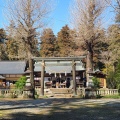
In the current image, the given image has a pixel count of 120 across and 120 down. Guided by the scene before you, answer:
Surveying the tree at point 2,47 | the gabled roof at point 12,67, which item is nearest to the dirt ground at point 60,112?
Answer: the gabled roof at point 12,67

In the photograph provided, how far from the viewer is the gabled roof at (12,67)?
120 feet

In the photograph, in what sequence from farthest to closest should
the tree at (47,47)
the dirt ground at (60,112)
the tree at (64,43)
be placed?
the tree at (47,47)
the tree at (64,43)
the dirt ground at (60,112)

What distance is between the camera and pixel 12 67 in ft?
123

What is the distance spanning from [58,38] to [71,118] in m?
37.1

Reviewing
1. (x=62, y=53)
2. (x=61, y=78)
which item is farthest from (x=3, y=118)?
(x=62, y=53)

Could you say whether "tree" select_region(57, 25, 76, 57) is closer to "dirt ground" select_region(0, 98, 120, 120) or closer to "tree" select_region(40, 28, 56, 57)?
"tree" select_region(40, 28, 56, 57)

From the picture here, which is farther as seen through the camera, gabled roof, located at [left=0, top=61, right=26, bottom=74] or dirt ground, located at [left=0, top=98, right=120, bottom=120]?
gabled roof, located at [left=0, top=61, right=26, bottom=74]

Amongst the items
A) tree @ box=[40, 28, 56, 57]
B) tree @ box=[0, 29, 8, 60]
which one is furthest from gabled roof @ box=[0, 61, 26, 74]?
tree @ box=[0, 29, 8, 60]

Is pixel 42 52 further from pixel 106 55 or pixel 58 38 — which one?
pixel 106 55

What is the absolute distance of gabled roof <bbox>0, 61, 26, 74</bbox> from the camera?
36562mm

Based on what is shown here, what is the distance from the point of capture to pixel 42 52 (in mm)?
42906

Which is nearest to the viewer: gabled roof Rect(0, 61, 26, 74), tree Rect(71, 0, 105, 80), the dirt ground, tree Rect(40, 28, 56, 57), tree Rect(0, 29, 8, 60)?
the dirt ground

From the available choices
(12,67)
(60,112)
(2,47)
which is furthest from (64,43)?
(60,112)

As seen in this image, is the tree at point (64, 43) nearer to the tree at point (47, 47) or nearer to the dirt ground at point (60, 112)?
the tree at point (47, 47)
